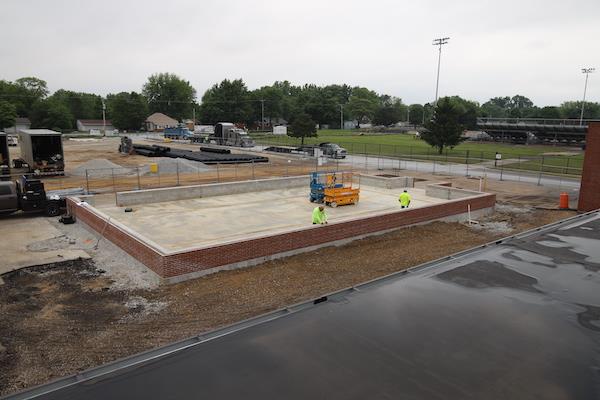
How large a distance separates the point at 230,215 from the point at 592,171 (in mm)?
20411

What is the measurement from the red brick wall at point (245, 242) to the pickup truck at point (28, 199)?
3.70ft

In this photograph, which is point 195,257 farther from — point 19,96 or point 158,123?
point 19,96

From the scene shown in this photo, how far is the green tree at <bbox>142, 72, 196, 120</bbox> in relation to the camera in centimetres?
14825

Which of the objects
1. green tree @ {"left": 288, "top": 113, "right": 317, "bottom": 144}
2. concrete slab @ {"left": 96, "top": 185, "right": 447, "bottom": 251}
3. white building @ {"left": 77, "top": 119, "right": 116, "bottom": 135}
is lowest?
concrete slab @ {"left": 96, "top": 185, "right": 447, "bottom": 251}

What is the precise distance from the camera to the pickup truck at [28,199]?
21.7 metres

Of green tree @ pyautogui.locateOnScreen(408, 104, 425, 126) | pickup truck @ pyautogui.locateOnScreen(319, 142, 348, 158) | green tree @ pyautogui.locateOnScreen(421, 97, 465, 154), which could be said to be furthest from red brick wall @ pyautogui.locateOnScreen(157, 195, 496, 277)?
green tree @ pyautogui.locateOnScreen(408, 104, 425, 126)

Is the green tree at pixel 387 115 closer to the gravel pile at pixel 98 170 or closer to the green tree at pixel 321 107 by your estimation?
the green tree at pixel 321 107

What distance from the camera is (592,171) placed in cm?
2548

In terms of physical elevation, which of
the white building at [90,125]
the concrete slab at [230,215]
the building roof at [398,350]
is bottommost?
the concrete slab at [230,215]

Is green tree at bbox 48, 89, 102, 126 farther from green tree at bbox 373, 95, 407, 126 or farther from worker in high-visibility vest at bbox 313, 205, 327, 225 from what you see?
worker in high-visibility vest at bbox 313, 205, 327, 225

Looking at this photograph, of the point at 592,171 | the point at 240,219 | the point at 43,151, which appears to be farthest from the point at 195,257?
the point at 43,151

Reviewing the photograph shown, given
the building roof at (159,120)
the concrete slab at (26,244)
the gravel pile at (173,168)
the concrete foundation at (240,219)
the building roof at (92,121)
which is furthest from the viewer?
the building roof at (92,121)

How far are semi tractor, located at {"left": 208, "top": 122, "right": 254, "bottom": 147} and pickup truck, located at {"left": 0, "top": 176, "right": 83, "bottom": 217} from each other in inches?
1832

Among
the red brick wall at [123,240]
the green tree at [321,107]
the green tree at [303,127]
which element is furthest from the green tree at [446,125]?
the green tree at [321,107]
